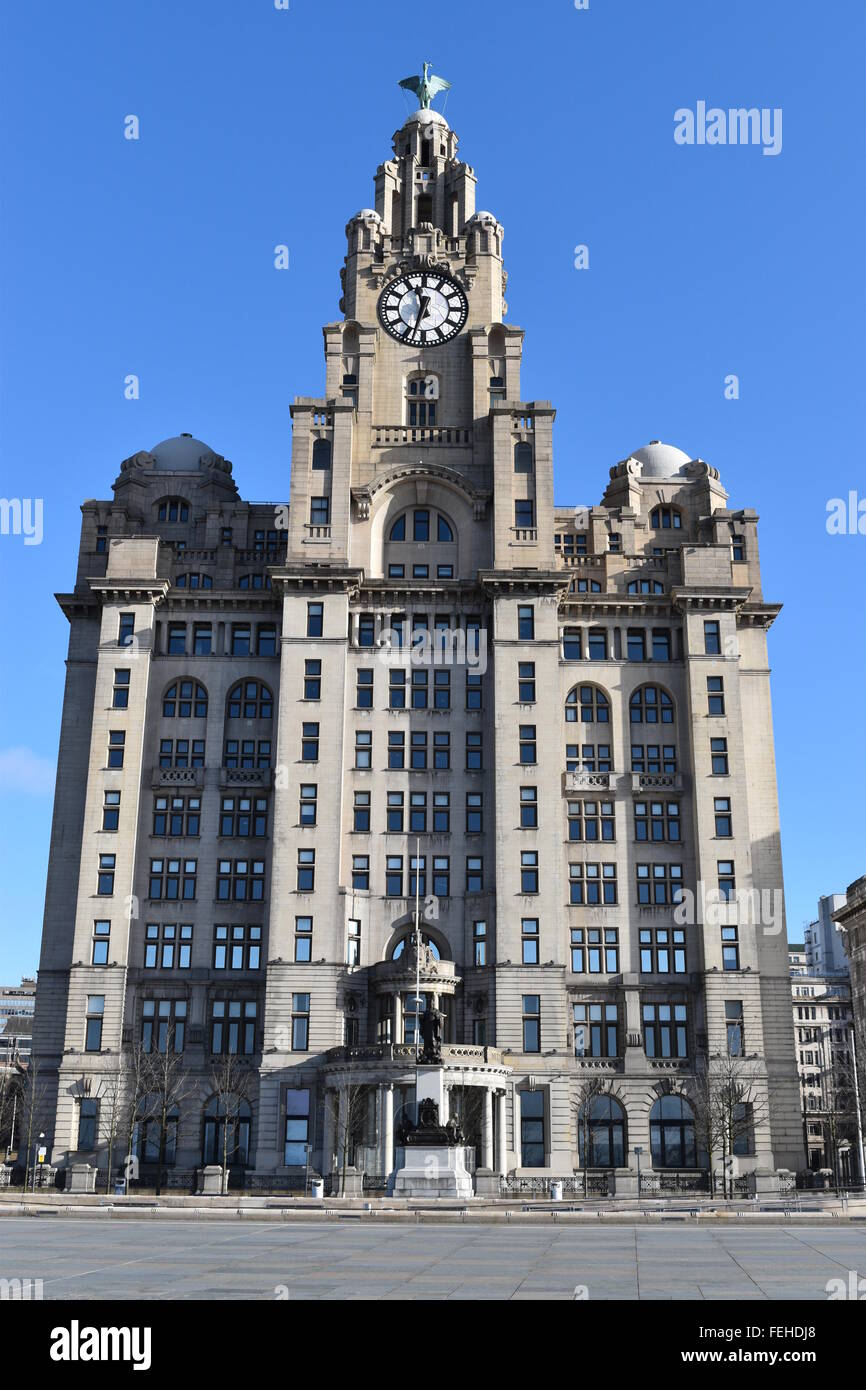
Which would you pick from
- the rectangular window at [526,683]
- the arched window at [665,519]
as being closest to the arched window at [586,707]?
the rectangular window at [526,683]

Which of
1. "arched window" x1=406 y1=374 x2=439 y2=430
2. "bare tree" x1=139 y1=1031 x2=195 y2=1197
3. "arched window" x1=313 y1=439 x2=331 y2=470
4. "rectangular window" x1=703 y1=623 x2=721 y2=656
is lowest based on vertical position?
"bare tree" x1=139 y1=1031 x2=195 y2=1197

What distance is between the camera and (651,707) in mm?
96750

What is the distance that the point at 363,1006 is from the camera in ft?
288

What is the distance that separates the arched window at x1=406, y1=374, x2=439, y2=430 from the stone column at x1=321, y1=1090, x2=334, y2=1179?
165 ft

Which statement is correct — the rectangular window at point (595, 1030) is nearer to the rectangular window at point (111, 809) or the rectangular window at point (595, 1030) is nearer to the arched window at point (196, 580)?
the rectangular window at point (111, 809)

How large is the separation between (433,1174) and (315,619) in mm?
44932

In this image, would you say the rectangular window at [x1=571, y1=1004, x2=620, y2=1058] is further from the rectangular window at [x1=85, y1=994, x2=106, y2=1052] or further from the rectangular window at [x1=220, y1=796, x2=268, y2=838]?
the rectangular window at [x1=85, y1=994, x2=106, y2=1052]

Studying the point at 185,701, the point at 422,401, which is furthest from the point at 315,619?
the point at 422,401

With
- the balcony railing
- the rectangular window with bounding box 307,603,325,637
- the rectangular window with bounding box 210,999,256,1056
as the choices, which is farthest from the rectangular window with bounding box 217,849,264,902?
the balcony railing

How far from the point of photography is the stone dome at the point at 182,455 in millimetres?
107688

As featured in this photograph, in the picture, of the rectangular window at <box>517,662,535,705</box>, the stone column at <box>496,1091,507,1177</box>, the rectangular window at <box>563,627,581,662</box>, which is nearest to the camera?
the stone column at <box>496,1091,507,1177</box>

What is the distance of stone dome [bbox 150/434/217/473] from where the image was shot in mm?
107688

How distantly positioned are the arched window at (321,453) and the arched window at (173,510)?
12560 millimetres
